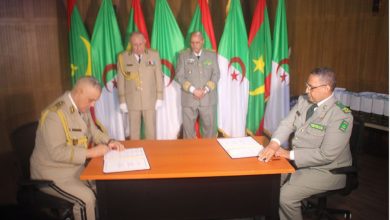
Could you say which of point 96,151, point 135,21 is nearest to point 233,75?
point 135,21

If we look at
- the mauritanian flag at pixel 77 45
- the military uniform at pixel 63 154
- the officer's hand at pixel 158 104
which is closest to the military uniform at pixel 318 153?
the military uniform at pixel 63 154

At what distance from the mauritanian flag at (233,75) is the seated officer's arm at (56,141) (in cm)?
256

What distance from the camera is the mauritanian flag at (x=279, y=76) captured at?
14.2 feet

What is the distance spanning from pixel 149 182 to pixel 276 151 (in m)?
0.86

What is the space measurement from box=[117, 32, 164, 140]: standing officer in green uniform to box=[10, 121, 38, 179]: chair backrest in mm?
1730

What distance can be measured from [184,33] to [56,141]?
2.90 meters

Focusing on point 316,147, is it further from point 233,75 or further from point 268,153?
point 233,75

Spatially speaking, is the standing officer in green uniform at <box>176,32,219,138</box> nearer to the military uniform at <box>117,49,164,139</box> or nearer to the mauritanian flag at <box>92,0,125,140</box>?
the military uniform at <box>117,49,164,139</box>

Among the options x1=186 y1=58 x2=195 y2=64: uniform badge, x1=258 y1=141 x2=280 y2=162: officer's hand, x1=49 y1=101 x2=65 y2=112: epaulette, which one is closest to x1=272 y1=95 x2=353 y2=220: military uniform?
x1=258 y1=141 x2=280 y2=162: officer's hand

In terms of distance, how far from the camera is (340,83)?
4.82 m

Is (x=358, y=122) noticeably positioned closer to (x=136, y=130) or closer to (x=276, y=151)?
(x=276, y=151)

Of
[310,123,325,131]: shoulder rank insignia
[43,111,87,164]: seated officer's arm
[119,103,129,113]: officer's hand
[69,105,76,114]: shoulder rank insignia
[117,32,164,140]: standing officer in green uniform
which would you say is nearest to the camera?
[43,111,87,164]: seated officer's arm

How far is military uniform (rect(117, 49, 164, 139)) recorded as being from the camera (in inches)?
157

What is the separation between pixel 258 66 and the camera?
14.5ft
